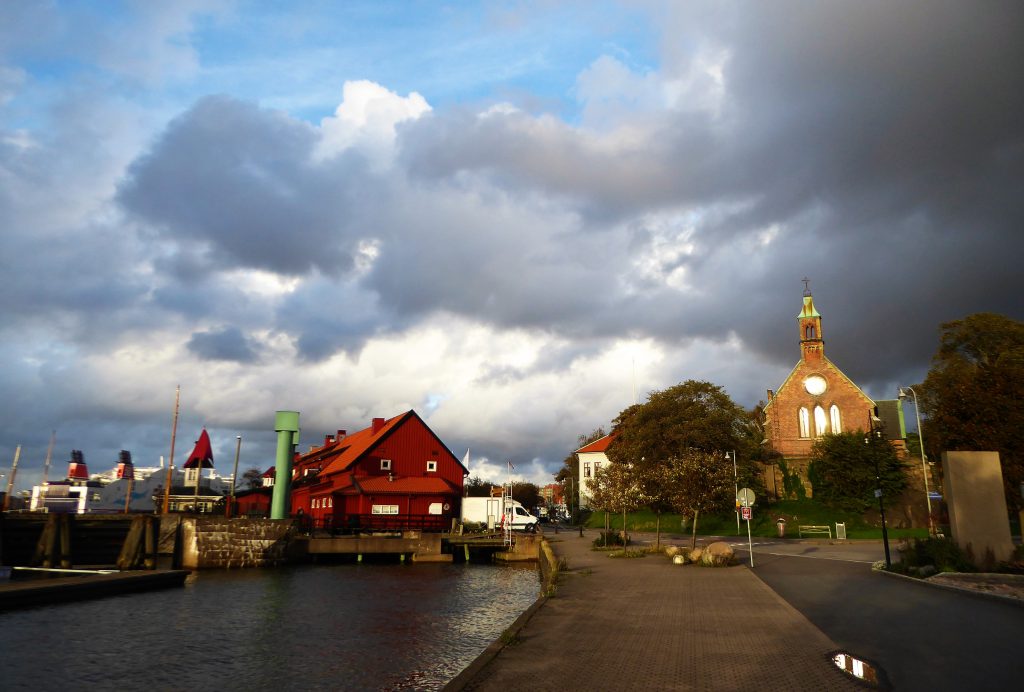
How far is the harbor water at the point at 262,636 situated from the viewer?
15.2 m

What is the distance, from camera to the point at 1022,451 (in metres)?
36.5

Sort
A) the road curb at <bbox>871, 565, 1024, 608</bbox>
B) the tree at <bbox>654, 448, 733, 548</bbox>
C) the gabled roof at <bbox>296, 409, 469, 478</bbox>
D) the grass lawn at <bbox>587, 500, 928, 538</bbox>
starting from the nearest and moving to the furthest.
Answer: the road curb at <bbox>871, 565, 1024, 608</bbox> → the tree at <bbox>654, 448, 733, 548</bbox> → the grass lawn at <bbox>587, 500, 928, 538</bbox> → the gabled roof at <bbox>296, 409, 469, 478</bbox>

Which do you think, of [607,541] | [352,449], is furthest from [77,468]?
[607,541]

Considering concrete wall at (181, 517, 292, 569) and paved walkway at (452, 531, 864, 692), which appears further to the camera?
concrete wall at (181, 517, 292, 569)

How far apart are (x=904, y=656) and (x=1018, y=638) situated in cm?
331

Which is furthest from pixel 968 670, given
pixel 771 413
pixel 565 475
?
pixel 565 475

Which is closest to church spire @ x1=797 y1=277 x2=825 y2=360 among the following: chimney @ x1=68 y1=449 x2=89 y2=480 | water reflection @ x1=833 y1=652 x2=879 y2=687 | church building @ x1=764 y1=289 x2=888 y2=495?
church building @ x1=764 y1=289 x2=888 y2=495

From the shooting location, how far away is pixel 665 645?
12.4 metres

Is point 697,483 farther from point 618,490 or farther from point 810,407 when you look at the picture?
point 810,407

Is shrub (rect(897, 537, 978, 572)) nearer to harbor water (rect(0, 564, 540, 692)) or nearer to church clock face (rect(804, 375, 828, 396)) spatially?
harbor water (rect(0, 564, 540, 692))

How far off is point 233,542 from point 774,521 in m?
45.3

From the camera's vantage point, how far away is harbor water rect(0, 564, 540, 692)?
15203mm

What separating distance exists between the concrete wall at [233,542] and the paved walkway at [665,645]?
28135mm

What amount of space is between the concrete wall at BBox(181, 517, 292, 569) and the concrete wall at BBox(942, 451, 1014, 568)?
37542mm
